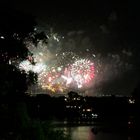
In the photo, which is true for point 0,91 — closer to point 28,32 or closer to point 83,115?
point 28,32

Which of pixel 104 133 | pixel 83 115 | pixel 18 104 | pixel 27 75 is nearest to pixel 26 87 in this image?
pixel 27 75

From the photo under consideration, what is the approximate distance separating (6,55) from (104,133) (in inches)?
3818

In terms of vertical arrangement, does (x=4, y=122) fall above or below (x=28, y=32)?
below

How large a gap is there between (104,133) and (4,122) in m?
102

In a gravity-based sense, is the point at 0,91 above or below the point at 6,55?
below

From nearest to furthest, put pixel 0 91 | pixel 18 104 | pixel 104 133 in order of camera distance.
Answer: pixel 0 91 → pixel 18 104 → pixel 104 133

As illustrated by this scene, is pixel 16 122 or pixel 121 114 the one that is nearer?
pixel 16 122

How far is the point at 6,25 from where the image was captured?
19.9 m

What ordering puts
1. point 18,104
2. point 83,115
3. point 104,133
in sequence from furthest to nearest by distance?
point 83,115, point 104,133, point 18,104

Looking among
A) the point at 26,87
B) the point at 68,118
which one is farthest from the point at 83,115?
the point at 26,87

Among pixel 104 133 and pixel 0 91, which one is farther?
pixel 104 133

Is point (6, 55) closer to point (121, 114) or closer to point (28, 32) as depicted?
point (28, 32)

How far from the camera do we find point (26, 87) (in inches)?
866

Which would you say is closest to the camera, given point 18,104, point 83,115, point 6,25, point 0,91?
point 0,91
